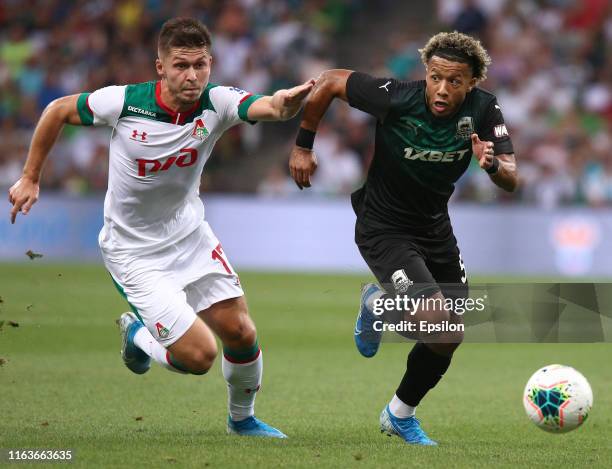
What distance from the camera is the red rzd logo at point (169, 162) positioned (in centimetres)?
672

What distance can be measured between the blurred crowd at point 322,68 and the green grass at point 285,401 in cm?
579

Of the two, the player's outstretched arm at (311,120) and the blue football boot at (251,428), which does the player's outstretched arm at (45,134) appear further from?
the blue football boot at (251,428)

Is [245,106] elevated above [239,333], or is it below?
above

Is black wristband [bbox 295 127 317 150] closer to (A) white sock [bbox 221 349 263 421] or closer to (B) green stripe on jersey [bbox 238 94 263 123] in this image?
Answer: (B) green stripe on jersey [bbox 238 94 263 123]

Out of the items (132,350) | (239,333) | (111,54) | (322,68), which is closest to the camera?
(239,333)

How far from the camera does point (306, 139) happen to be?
6.89 meters

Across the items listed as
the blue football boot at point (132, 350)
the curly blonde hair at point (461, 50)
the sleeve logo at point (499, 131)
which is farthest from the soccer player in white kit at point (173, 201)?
the sleeve logo at point (499, 131)

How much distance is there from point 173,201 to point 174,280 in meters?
0.49

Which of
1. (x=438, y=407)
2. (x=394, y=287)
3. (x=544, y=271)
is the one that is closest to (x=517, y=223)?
(x=544, y=271)

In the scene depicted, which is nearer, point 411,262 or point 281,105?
point 281,105

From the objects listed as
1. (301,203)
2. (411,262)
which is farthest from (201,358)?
(301,203)

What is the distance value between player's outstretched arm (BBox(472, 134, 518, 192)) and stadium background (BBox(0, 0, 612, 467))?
6.25 ft

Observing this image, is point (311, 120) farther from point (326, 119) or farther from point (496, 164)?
point (326, 119)

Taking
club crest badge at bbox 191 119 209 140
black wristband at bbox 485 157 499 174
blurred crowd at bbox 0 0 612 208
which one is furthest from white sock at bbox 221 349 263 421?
blurred crowd at bbox 0 0 612 208
